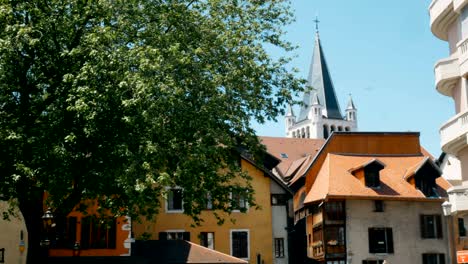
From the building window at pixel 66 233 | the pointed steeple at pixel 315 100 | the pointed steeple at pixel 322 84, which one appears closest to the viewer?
the building window at pixel 66 233

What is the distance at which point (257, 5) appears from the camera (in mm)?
29109

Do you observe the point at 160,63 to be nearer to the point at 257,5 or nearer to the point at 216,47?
the point at 216,47

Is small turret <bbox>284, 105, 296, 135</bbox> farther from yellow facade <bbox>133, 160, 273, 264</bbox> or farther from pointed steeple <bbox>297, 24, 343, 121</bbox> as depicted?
yellow facade <bbox>133, 160, 273, 264</bbox>

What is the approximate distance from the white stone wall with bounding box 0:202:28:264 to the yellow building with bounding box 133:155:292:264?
9178mm

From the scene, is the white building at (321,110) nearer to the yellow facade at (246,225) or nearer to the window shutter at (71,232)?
the yellow facade at (246,225)

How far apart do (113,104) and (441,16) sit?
12999mm

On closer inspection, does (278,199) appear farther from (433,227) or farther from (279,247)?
(433,227)

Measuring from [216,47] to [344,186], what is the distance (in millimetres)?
23635

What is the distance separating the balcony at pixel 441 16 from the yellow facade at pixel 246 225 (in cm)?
1962

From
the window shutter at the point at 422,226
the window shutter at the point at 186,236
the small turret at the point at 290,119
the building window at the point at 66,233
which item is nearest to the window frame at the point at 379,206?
the window shutter at the point at 422,226

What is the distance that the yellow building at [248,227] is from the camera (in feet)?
144

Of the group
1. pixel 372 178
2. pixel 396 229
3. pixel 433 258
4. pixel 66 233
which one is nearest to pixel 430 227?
pixel 433 258

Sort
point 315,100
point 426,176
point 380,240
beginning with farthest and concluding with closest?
point 315,100, point 426,176, point 380,240

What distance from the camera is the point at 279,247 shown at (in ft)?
152
